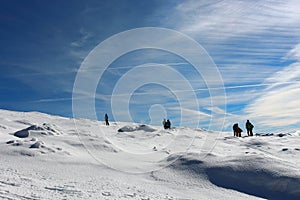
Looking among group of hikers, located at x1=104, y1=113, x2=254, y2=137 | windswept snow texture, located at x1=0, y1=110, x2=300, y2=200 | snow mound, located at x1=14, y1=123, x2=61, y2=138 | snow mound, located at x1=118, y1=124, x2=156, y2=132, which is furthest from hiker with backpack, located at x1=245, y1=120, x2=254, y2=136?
snow mound, located at x1=14, y1=123, x2=61, y2=138

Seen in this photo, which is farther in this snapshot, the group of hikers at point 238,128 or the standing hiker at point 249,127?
the standing hiker at point 249,127

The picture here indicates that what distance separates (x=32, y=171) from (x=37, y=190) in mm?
1450

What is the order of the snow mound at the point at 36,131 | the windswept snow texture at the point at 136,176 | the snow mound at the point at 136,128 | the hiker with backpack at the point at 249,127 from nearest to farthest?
the windswept snow texture at the point at 136,176
the snow mound at the point at 36,131
the snow mound at the point at 136,128
the hiker with backpack at the point at 249,127

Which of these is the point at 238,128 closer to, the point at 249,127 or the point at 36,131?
the point at 249,127

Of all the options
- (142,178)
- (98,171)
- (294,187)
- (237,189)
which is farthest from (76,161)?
(294,187)

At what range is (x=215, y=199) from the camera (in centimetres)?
609

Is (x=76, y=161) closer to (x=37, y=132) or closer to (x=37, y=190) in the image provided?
(x=37, y=190)

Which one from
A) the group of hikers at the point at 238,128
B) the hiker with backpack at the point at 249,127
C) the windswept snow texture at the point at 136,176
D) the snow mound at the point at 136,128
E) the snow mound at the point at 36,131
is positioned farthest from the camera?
the hiker with backpack at the point at 249,127

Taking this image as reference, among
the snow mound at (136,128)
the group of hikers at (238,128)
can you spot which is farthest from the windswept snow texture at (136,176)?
the group of hikers at (238,128)

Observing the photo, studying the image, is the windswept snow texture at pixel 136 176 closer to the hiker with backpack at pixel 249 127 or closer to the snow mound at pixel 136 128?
the snow mound at pixel 136 128

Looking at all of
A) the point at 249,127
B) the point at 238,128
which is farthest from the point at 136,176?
the point at 249,127

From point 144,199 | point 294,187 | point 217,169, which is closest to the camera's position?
point 144,199

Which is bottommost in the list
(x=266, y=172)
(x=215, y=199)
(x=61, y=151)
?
(x=215, y=199)

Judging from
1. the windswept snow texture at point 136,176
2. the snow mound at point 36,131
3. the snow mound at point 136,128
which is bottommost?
the windswept snow texture at point 136,176
